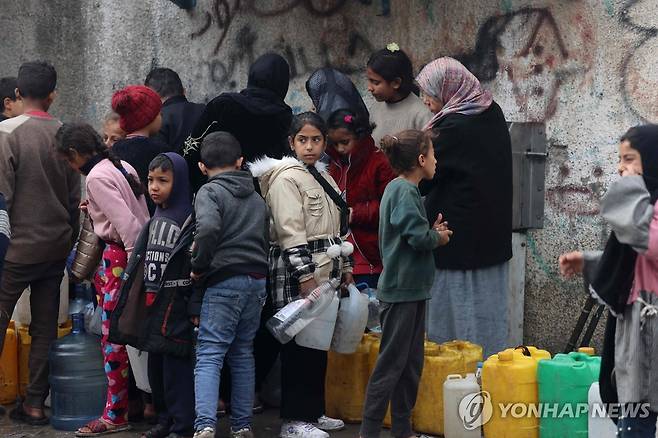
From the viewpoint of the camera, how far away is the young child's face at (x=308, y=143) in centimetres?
581

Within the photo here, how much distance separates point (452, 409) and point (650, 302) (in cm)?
173

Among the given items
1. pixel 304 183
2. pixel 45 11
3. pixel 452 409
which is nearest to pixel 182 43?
pixel 45 11

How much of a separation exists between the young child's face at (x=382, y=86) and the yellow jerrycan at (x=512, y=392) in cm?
181

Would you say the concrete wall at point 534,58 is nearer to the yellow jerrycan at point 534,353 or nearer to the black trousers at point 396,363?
the yellow jerrycan at point 534,353

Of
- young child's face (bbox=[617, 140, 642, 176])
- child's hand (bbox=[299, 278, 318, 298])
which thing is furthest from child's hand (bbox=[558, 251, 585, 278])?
child's hand (bbox=[299, 278, 318, 298])

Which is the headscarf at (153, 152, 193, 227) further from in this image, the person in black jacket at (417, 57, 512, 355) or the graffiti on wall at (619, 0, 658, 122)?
the graffiti on wall at (619, 0, 658, 122)

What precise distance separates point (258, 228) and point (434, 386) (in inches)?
49.0

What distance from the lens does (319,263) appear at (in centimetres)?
577

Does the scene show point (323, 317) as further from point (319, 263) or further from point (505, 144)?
point (505, 144)

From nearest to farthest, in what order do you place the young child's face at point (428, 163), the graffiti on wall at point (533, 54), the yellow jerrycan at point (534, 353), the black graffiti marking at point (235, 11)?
the young child's face at point (428, 163), the yellow jerrycan at point (534, 353), the graffiti on wall at point (533, 54), the black graffiti marking at point (235, 11)

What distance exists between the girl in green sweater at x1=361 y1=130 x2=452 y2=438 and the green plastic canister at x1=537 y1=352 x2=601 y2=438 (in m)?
0.65

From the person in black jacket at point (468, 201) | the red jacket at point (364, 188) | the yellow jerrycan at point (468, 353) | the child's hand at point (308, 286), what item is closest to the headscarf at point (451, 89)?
the person in black jacket at point (468, 201)

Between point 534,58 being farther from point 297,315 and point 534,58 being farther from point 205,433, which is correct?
point 205,433

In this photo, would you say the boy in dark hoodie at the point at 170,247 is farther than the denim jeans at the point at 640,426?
Yes
